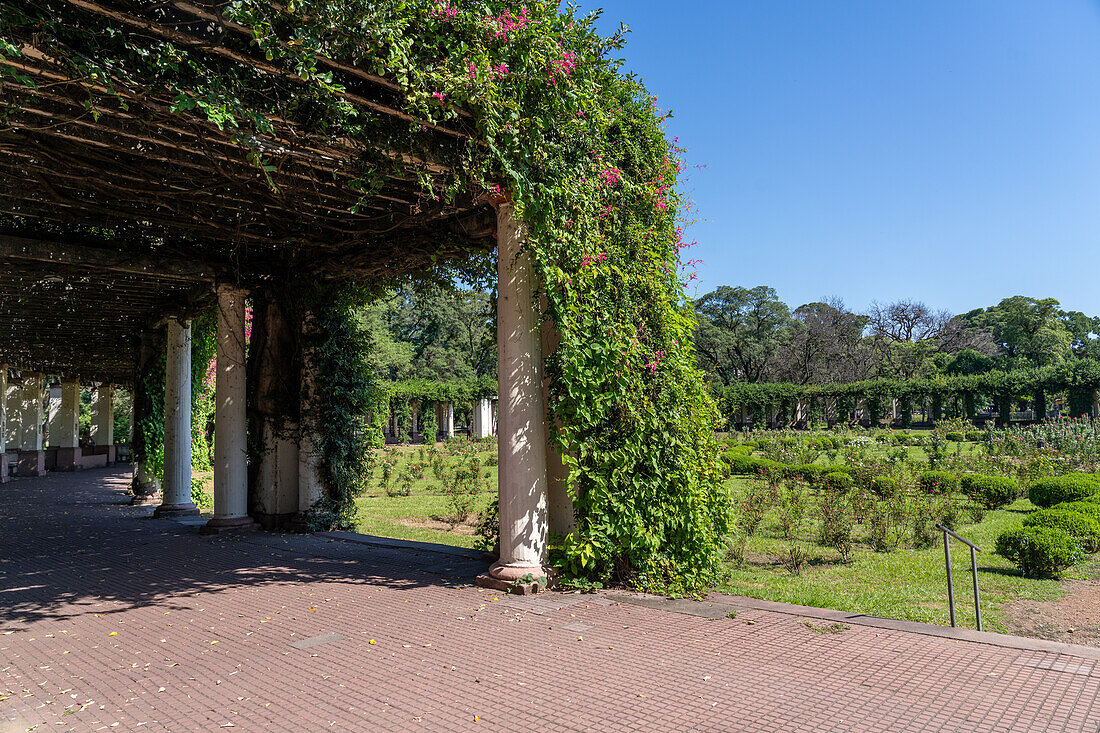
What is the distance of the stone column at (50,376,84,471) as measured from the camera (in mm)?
24125

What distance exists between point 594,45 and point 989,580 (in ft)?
22.5

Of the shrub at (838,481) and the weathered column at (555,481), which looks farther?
the shrub at (838,481)

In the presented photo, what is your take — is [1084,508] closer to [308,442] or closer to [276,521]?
[308,442]

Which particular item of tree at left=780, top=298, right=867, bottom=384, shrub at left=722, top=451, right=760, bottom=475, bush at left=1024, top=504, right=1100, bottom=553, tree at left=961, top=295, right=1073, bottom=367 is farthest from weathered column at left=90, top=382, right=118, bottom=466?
tree at left=961, top=295, right=1073, bottom=367

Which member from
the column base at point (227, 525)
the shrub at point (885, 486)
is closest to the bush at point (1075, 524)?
the shrub at point (885, 486)

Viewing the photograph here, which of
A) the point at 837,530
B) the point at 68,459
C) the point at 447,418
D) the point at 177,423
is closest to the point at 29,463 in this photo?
the point at 68,459

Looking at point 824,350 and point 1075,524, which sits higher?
point 824,350

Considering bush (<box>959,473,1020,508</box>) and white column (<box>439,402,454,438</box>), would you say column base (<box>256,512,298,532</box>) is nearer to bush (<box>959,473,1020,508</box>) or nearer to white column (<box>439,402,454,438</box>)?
bush (<box>959,473,1020,508</box>)

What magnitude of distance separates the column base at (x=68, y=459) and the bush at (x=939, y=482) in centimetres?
2794

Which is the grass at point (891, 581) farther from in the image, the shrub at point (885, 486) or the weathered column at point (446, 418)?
the weathered column at point (446, 418)

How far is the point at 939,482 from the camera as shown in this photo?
488 inches

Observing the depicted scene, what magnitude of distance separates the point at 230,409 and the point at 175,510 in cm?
350

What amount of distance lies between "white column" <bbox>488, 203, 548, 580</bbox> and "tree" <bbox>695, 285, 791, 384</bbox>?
47.0m

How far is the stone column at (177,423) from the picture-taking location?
455 inches
